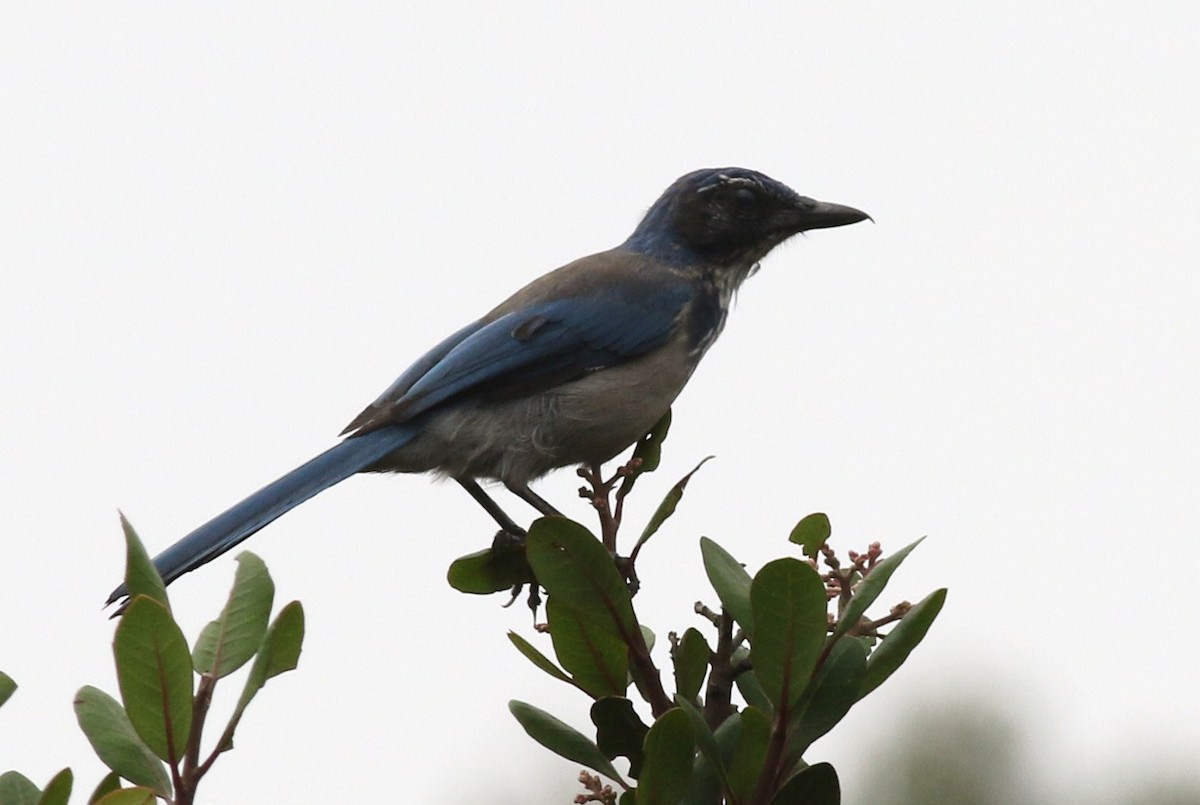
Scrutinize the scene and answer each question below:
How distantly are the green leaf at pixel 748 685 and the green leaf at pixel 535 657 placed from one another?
33 centimetres

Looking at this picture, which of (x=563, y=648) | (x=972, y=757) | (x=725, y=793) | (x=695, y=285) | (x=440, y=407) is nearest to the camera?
(x=725, y=793)

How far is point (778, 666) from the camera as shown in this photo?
267cm

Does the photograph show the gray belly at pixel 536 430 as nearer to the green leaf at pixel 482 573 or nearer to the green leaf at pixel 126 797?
the green leaf at pixel 482 573

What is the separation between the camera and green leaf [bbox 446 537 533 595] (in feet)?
12.9

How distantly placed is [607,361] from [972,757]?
12.3 ft

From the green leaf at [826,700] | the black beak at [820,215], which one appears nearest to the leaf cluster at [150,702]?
the green leaf at [826,700]

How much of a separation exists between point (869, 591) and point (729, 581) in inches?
10.1

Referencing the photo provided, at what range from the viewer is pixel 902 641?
106 inches

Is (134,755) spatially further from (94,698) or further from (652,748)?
(652,748)

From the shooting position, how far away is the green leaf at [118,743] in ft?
8.72

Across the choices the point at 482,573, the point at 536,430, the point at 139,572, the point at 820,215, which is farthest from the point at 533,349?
the point at 139,572

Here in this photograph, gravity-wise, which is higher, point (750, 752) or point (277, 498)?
point (277, 498)

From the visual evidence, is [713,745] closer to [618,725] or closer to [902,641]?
[618,725]

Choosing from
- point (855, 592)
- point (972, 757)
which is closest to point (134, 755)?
point (855, 592)
